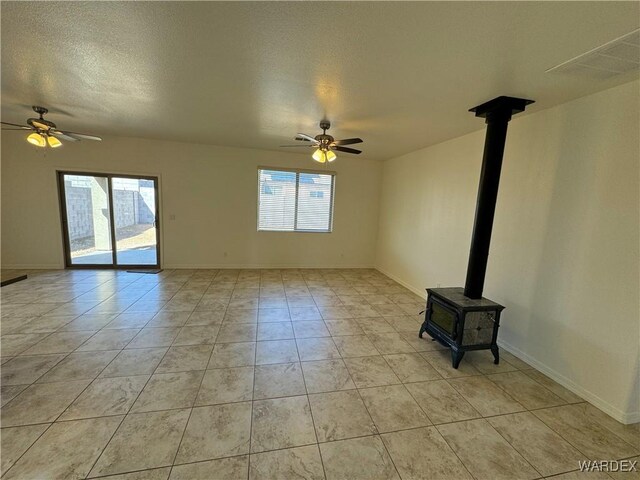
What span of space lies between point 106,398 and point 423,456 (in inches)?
91.2

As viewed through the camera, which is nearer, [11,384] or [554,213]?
[11,384]

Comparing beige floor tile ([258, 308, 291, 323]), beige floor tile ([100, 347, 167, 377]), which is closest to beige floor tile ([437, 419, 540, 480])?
beige floor tile ([258, 308, 291, 323])

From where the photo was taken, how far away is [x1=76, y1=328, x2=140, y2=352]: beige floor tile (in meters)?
2.65

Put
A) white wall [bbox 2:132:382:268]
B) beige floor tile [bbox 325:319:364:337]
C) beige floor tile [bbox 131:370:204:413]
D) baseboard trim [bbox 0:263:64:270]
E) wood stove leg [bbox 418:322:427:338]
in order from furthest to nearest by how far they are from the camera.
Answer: baseboard trim [bbox 0:263:64:270]
white wall [bbox 2:132:382:268]
beige floor tile [bbox 325:319:364:337]
wood stove leg [bbox 418:322:427:338]
beige floor tile [bbox 131:370:204:413]

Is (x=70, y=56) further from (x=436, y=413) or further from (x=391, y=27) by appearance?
(x=436, y=413)

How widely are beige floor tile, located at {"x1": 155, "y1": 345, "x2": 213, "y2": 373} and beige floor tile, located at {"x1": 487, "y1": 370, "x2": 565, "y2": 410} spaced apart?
2751 mm

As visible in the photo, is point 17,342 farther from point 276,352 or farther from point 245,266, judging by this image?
point 245,266

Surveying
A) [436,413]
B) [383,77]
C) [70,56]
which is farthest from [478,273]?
[70,56]

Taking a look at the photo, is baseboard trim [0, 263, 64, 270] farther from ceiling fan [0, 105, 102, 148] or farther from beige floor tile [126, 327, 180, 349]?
beige floor tile [126, 327, 180, 349]

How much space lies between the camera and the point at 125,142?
512 cm

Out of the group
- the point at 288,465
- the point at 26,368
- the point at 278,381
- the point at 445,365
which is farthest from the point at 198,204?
the point at 445,365

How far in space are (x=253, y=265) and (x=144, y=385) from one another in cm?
391

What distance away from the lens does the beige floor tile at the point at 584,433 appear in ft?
5.72

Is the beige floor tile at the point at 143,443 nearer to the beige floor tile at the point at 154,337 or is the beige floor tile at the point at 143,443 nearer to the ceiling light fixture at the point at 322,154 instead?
the beige floor tile at the point at 154,337
